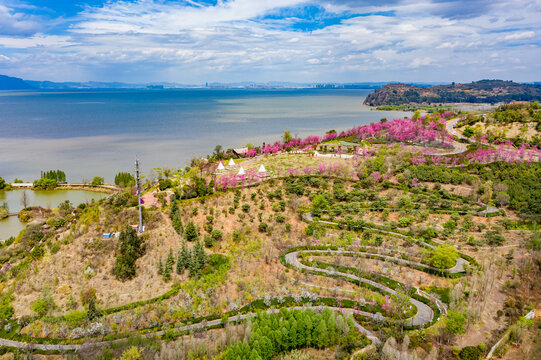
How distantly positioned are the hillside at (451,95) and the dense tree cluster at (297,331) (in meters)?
169

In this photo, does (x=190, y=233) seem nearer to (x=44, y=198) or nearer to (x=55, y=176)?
→ (x=44, y=198)

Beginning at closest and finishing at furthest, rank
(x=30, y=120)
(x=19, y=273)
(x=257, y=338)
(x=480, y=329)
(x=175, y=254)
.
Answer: (x=257, y=338)
(x=480, y=329)
(x=19, y=273)
(x=175, y=254)
(x=30, y=120)

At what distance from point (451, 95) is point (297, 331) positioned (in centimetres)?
19398

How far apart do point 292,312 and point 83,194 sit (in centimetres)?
3825

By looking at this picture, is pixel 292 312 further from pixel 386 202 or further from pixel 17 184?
pixel 17 184

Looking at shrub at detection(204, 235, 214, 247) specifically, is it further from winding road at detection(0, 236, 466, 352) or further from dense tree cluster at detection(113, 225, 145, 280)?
winding road at detection(0, 236, 466, 352)

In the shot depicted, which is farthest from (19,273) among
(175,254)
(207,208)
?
(207,208)

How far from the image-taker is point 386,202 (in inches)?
1292

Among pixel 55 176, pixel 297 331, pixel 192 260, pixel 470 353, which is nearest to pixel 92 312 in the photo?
pixel 192 260

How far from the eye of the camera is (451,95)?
17875cm

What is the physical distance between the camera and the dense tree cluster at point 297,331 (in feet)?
53.5

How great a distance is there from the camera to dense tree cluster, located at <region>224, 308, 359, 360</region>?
642 inches

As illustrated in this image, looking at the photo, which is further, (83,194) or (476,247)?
(83,194)

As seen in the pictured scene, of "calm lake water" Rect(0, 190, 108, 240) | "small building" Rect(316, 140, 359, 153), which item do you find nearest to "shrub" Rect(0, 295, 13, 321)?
"calm lake water" Rect(0, 190, 108, 240)
